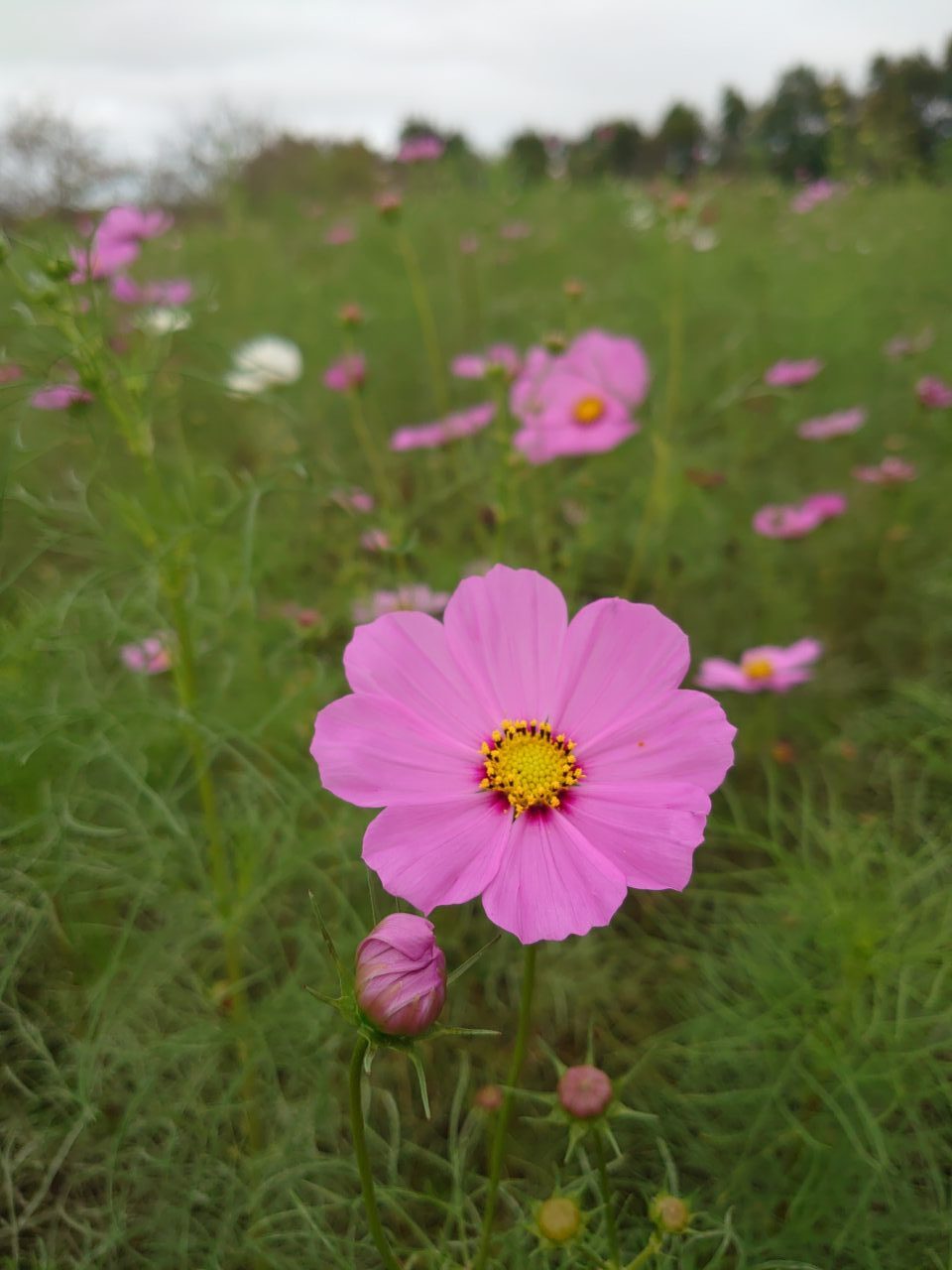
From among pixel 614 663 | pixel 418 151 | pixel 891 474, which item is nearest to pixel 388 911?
pixel 614 663

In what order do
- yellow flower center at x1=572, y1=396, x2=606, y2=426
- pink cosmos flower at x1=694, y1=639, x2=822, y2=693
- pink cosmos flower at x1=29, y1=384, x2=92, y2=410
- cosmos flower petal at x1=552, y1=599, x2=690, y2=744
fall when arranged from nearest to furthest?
cosmos flower petal at x1=552, y1=599, x2=690, y2=744 < pink cosmos flower at x1=29, y1=384, x2=92, y2=410 < pink cosmos flower at x1=694, y1=639, x2=822, y2=693 < yellow flower center at x1=572, y1=396, x2=606, y2=426

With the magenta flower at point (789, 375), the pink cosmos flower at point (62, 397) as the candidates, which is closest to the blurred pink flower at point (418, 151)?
the magenta flower at point (789, 375)

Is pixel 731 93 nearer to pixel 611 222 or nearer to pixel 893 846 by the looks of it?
pixel 611 222

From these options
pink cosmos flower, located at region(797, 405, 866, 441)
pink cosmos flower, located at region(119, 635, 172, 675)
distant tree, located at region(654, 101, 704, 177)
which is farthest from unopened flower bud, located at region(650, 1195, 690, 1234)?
distant tree, located at region(654, 101, 704, 177)

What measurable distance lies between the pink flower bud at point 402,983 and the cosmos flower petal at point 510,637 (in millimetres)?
175

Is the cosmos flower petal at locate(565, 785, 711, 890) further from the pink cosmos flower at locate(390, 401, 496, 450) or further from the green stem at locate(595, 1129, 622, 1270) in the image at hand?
the pink cosmos flower at locate(390, 401, 496, 450)

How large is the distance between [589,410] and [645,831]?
1.09 meters

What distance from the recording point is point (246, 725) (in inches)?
35.7

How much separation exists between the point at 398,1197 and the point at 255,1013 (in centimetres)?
21

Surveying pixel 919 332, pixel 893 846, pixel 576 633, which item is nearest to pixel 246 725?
pixel 576 633

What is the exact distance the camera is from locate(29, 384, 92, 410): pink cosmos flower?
2.13 ft

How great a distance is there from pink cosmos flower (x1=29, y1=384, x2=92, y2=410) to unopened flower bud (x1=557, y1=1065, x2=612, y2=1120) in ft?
1.85

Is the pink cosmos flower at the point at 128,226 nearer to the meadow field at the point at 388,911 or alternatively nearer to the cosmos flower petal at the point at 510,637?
the meadow field at the point at 388,911

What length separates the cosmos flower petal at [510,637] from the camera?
50cm
